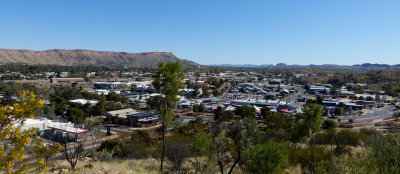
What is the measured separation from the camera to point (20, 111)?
4.85 metres

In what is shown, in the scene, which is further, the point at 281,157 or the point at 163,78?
the point at 281,157

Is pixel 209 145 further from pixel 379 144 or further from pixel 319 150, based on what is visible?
pixel 379 144

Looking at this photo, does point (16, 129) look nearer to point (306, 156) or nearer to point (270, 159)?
point (270, 159)

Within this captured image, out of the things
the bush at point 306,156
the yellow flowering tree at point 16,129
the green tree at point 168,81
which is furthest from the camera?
the bush at point 306,156

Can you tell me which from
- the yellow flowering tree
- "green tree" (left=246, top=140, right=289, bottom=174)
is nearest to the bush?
"green tree" (left=246, top=140, right=289, bottom=174)

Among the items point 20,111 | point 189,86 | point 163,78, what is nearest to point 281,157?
point 163,78

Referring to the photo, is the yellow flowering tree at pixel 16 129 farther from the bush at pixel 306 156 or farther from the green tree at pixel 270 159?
the bush at pixel 306 156

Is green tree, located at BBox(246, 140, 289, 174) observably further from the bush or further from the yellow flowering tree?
the yellow flowering tree

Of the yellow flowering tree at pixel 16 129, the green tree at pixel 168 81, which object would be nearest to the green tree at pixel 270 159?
the green tree at pixel 168 81

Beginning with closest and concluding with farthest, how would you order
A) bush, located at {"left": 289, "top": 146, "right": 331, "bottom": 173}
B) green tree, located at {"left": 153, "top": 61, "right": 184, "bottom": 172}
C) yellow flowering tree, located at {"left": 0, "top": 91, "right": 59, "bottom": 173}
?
yellow flowering tree, located at {"left": 0, "top": 91, "right": 59, "bottom": 173}, green tree, located at {"left": 153, "top": 61, "right": 184, "bottom": 172}, bush, located at {"left": 289, "top": 146, "right": 331, "bottom": 173}

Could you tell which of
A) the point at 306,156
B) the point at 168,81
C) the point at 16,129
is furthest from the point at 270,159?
the point at 16,129

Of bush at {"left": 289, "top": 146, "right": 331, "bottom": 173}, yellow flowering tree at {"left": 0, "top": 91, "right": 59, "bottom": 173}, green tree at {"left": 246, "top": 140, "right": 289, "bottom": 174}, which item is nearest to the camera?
yellow flowering tree at {"left": 0, "top": 91, "right": 59, "bottom": 173}

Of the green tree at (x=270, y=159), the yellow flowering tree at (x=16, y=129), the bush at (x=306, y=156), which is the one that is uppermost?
the yellow flowering tree at (x=16, y=129)

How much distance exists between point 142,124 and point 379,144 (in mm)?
31142
